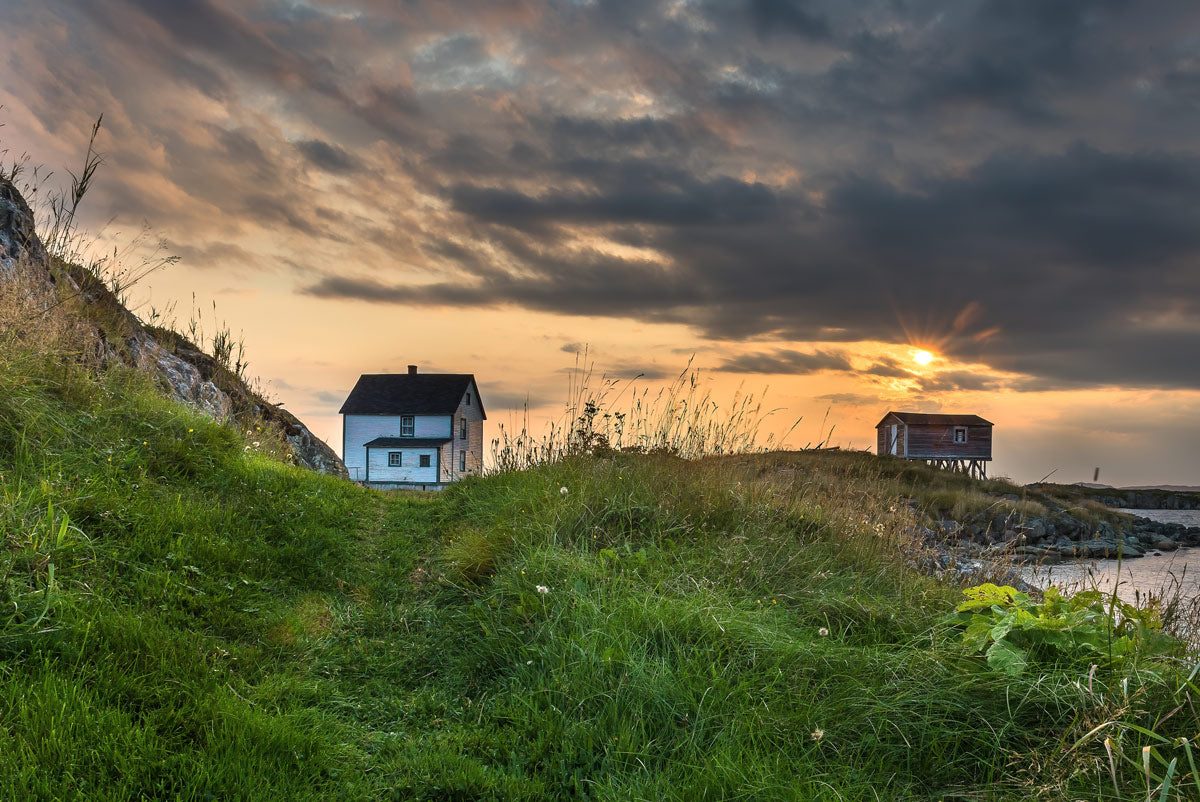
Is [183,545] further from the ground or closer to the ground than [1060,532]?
further from the ground

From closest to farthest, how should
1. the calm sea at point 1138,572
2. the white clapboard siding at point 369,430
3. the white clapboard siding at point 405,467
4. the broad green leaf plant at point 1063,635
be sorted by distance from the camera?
the broad green leaf plant at point 1063,635 → the calm sea at point 1138,572 → the white clapboard siding at point 405,467 → the white clapboard siding at point 369,430

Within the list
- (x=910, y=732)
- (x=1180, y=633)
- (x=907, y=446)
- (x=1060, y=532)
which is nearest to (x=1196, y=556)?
(x=1060, y=532)

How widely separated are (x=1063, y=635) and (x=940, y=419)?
4495 centimetres

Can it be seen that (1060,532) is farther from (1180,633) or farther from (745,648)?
(745,648)

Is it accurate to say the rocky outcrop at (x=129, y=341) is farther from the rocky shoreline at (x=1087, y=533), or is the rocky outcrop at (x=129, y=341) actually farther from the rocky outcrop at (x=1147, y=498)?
the rocky outcrop at (x=1147, y=498)

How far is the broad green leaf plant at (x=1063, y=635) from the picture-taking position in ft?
10.3

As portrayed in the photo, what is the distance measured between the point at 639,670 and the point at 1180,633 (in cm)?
398

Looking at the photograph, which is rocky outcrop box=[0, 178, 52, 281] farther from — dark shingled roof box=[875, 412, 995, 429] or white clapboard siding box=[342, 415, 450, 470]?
dark shingled roof box=[875, 412, 995, 429]

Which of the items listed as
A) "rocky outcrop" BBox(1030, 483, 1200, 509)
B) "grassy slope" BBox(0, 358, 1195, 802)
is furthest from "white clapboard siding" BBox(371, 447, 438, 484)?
"rocky outcrop" BBox(1030, 483, 1200, 509)

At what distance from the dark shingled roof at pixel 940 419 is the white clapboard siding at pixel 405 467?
27212mm

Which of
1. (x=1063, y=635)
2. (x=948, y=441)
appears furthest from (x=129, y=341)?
(x=948, y=441)

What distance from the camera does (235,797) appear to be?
2.66m

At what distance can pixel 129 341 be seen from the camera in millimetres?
10078

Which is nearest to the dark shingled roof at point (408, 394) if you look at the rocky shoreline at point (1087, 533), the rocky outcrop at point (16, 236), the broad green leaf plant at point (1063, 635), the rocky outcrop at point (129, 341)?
the rocky outcrop at point (129, 341)
